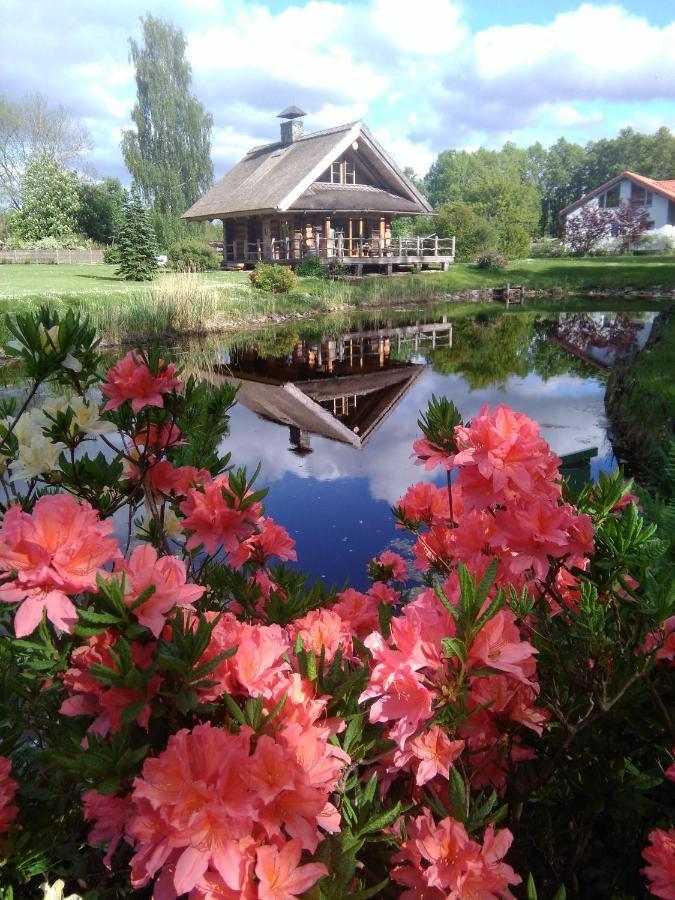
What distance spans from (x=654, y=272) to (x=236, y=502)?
113 ft

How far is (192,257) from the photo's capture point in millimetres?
31953

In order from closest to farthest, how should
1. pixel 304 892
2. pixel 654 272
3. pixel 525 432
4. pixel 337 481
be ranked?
pixel 304 892, pixel 525 432, pixel 337 481, pixel 654 272

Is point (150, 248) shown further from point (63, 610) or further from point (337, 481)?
point (63, 610)

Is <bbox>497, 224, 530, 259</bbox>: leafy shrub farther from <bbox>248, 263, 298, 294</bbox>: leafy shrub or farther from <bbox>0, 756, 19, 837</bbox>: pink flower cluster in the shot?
<bbox>0, 756, 19, 837</bbox>: pink flower cluster

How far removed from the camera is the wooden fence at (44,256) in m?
33.7

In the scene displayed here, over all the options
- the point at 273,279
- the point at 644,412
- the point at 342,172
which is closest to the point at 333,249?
the point at 342,172

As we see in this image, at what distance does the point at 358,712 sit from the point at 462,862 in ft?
0.97

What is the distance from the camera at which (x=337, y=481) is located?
23.7 feet

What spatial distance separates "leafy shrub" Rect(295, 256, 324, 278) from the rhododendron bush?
2530cm

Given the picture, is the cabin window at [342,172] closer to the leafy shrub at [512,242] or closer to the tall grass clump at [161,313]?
the leafy shrub at [512,242]

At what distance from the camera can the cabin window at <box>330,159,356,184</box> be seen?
2977cm

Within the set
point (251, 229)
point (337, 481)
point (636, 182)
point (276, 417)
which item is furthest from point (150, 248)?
point (636, 182)

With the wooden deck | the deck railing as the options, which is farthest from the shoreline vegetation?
the deck railing

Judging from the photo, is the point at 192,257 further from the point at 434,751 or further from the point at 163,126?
the point at 434,751
